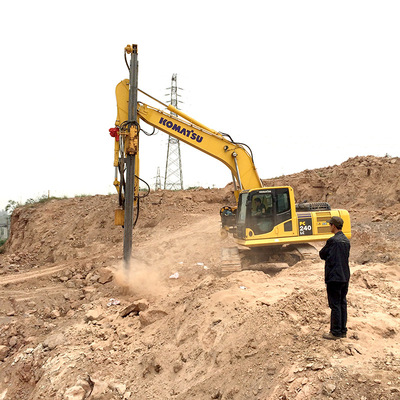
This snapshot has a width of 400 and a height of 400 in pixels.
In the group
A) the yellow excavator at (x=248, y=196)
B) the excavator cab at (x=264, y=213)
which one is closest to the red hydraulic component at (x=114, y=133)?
the yellow excavator at (x=248, y=196)

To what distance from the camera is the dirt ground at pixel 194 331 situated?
3619 millimetres

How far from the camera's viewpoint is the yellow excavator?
27.7 feet

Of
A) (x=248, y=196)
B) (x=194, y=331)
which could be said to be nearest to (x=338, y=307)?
(x=194, y=331)

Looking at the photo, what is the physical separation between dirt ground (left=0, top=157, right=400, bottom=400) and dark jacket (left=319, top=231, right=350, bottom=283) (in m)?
0.67

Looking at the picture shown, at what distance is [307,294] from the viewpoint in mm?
5188

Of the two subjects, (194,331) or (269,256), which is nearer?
(194,331)

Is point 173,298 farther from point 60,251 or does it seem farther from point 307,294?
point 60,251

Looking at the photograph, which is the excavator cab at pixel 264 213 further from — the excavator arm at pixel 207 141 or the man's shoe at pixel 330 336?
the man's shoe at pixel 330 336

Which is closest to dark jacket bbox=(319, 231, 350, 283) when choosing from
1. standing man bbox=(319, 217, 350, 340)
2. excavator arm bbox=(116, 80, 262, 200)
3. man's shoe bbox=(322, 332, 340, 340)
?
standing man bbox=(319, 217, 350, 340)

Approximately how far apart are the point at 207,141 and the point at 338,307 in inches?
228

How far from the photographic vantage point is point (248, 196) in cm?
840

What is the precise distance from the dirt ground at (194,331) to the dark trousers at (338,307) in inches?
7.1

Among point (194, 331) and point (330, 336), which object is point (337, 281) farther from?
point (194, 331)

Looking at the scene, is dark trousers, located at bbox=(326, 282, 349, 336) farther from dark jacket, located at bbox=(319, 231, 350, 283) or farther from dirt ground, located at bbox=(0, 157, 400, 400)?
dirt ground, located at bbox=(0, 157, 400, 400)
